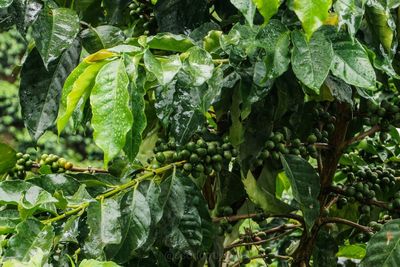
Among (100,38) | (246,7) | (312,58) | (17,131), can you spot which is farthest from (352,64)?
(17,131)

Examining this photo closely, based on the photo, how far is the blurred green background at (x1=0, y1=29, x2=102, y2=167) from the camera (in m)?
5.12

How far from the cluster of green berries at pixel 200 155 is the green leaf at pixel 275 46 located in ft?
0.69

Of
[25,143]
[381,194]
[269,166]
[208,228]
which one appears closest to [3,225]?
[208,228]

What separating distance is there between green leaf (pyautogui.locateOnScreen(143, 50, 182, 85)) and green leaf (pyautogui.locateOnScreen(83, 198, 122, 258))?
0.60 feet

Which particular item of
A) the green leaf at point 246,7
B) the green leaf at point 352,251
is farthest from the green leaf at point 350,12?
the green leaf at point 352,251

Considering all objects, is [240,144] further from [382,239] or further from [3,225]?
[3,225]

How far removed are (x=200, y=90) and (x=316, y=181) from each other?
0.32 meters

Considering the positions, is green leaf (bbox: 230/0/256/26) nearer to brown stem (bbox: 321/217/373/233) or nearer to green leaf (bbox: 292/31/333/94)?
green leaf (bbox: 292/31/333/94)

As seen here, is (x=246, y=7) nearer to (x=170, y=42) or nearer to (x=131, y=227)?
(x=170, y=42)

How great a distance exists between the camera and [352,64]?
2.63 feet

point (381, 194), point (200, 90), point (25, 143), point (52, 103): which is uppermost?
point (200, 90)

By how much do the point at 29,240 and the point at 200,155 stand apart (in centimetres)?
32

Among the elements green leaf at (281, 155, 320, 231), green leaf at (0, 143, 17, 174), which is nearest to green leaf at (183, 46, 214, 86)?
green leaf at (281, 155, 320, 231)

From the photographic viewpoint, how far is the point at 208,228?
102cm
